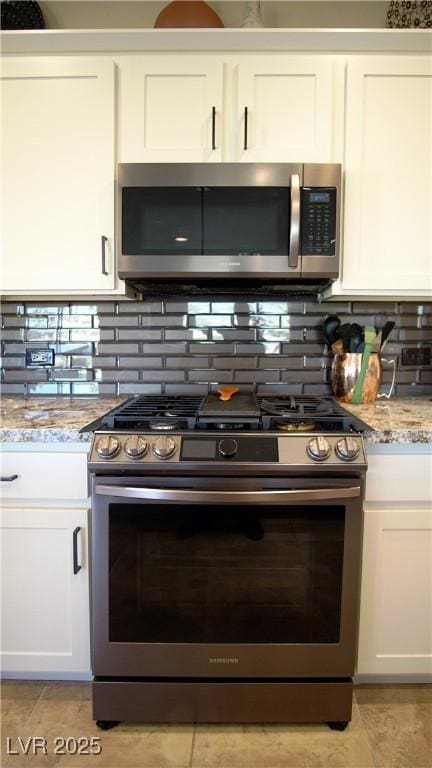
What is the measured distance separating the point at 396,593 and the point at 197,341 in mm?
1193

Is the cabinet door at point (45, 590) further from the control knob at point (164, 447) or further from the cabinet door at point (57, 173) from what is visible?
the cabinet door at point (57, 173)

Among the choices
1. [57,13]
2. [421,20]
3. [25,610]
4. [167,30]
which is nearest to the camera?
[25,610]

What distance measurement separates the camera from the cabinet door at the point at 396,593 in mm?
1326

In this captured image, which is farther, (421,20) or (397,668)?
(421,20)

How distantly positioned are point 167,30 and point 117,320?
3.45 feet

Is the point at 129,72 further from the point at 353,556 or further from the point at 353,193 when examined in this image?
the point at 353,556

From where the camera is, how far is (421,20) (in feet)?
5.25

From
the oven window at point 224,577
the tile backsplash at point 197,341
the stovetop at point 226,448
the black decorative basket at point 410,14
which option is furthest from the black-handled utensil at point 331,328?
the black decorative basket at point 410,14

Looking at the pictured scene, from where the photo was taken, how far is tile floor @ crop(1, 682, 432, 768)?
1.19 meters

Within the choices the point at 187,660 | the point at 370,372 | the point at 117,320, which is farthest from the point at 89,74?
the point at 187,660

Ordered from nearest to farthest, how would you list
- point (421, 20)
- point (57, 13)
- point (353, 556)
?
point (353, 556) → point (421, 20) → point (57, 13)

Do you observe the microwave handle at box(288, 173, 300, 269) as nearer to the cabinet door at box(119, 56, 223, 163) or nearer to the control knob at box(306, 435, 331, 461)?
the cabinet door at box(119, 56, 223, 163)

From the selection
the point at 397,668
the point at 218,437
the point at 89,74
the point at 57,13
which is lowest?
the point at 397,668

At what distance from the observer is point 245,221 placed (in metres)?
1.51
